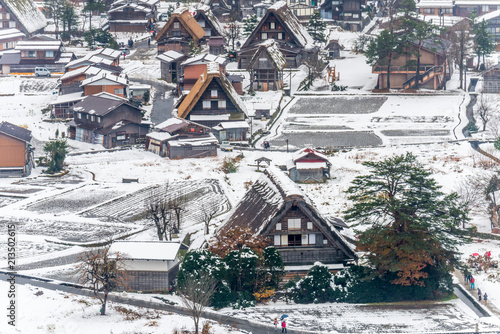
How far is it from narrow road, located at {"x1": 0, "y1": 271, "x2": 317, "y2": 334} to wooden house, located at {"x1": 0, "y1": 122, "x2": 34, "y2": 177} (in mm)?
21074

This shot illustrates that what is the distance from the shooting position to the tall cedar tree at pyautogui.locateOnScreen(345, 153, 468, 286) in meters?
39.1

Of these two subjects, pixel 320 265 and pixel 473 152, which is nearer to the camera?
pixel 320 265

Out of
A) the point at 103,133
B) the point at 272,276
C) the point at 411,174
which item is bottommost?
the point at 272,276

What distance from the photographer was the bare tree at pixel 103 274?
3759cm

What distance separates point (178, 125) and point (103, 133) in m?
7.09

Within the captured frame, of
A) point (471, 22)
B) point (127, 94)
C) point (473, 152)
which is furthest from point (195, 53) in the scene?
point (473, 152)

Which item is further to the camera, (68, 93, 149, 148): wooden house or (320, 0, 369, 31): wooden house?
(320, 0, 369, 31): wooden house

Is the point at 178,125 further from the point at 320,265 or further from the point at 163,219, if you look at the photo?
the point at 320,265

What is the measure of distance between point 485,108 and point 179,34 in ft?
125

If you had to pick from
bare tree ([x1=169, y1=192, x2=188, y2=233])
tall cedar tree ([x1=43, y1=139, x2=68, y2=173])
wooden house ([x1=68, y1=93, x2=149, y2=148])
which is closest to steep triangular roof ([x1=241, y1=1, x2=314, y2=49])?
wooden house ([x1=68, y1=93, x2=149, y2=148])

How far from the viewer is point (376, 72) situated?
8556 cm

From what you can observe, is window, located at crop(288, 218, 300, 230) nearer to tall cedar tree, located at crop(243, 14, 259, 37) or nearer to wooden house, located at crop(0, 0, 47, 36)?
tall cedar tree, located at crop(243, 14, 259, 37)

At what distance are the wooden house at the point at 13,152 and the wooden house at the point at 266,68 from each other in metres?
28.8

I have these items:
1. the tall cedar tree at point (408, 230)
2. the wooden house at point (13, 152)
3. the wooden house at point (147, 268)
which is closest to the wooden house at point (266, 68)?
the wooden house at point (13, 152)
